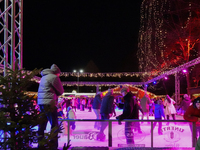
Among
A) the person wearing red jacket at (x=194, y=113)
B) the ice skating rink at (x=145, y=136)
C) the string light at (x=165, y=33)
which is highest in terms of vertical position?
the string light at (x=165, y=33)

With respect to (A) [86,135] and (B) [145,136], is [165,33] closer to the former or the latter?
(B) [145,136]

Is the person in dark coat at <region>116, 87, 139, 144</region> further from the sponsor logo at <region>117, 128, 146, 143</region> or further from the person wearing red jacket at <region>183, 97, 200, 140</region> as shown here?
the person wearing red jacket at <region>183, 97, 200, 140</region>

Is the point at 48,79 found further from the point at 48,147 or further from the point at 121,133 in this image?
the point at 121,133

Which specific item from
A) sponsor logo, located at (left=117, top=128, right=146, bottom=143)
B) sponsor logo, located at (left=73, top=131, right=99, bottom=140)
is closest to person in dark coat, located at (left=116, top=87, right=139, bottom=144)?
sponsor logo, located at (left=117, top=128, right=146, bottom=143)

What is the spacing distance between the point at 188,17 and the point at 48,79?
12709 mm

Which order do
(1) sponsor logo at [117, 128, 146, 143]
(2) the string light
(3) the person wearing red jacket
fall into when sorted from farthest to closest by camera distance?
1. (2) the string light
2. (1) sponsor logo at [117, 128, 146, 143]
3. (3) the person wearing red jacket

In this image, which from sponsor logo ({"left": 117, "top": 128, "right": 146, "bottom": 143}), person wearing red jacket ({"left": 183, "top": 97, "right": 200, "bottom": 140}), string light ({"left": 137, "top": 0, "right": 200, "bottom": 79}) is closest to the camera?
person wearing red jacket ({"left": 183, "top": 97, "right": 200, "bottom": 140})

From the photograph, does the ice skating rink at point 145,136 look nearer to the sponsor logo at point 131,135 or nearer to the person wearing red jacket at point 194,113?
the sponsor logo at point 131,135

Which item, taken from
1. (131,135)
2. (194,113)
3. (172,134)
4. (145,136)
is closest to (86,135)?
(131,135)

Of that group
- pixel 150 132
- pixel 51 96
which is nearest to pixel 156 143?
pixel 150 132

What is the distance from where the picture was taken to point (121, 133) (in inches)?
199

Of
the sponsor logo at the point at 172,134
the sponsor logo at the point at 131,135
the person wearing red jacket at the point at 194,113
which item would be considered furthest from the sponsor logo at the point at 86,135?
the person wearing red jacket at the point at 194,113

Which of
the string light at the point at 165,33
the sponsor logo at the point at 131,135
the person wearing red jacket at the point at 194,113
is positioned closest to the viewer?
the person wearing red jacket at the point at 194,113

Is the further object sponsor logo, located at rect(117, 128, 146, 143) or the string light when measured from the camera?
the string light
